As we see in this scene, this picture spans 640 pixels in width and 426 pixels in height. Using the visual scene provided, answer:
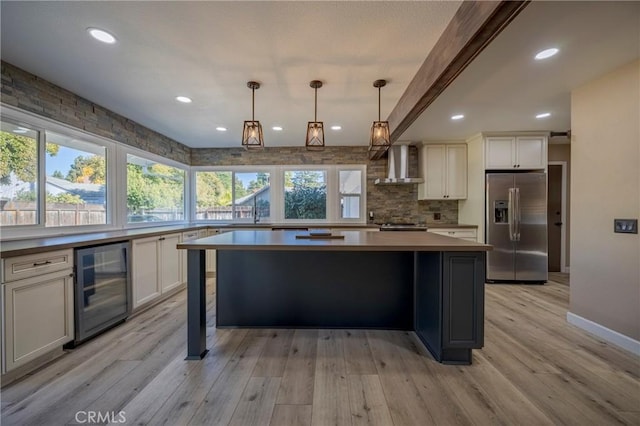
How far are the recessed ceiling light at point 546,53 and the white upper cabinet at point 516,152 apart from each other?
2227 mm

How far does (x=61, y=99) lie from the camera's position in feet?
8.66

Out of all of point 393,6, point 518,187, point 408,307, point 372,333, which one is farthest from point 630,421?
point 518,187

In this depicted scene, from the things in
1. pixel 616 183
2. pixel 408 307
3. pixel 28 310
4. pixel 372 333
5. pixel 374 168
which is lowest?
pixel 372 333

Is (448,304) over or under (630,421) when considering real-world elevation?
over

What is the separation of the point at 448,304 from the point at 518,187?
3120mm

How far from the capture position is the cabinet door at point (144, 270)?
2.86 m

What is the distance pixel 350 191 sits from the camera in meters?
4.98

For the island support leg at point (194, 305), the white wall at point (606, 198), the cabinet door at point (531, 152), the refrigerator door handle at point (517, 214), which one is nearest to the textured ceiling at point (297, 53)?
the white wall at point (606, 198)

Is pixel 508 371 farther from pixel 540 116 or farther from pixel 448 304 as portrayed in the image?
pixel 540 116

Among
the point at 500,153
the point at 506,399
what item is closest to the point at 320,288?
the point at 506,399

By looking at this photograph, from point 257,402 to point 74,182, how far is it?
10.00 feet

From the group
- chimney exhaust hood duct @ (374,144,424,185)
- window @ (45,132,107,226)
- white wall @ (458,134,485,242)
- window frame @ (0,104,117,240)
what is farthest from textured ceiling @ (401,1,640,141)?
window @ (45,132,107,226)

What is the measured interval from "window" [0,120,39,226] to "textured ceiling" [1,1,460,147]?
23.7 inches

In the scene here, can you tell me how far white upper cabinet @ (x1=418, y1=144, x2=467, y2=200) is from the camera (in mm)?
4504
